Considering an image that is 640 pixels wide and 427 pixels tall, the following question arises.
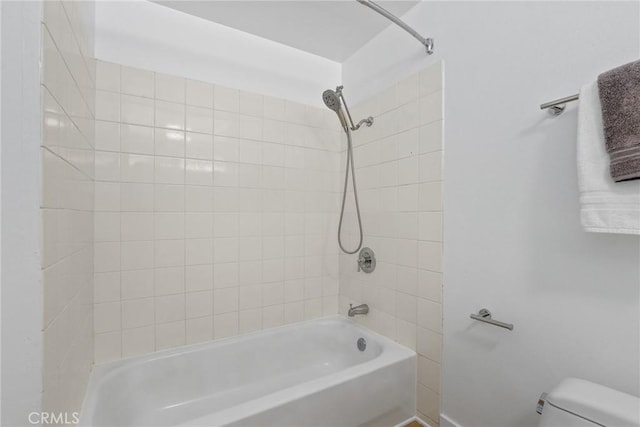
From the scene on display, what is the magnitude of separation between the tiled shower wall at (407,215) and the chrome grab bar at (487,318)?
0.22 m

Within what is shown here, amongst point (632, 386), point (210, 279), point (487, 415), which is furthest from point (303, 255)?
point (632, 386)

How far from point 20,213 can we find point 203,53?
1452mm

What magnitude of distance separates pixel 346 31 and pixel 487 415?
223cm

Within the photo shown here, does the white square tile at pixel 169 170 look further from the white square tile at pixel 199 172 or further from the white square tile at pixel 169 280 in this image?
the white square tile at pixel 169 280

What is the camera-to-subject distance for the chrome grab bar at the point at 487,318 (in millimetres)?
1160

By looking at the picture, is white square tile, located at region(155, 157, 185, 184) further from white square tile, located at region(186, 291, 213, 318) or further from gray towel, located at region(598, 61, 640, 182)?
gray towel, located at region(598, 61, 640, 182)

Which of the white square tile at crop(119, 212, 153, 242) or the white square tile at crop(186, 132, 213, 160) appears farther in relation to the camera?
the white square tile at crop(186, 132, 213, 160)

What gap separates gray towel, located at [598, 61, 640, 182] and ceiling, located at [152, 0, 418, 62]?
3.82 ft

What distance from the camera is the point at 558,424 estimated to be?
833 millimetres

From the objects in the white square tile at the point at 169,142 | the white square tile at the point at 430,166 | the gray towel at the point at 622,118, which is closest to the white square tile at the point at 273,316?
the white square tile at the point at 169,142

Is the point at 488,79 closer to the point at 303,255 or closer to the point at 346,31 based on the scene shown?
the point at 346,31

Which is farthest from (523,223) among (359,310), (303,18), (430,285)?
(303,18)

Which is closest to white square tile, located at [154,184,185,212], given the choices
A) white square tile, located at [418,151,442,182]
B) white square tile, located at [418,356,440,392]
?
white square tile, located at [418,151,442,182]

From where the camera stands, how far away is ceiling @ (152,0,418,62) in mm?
1634
